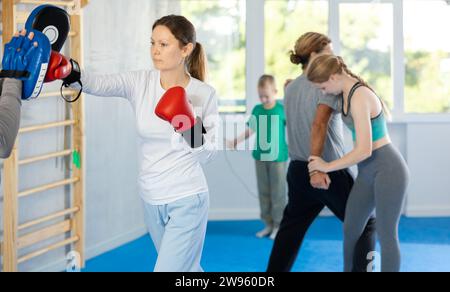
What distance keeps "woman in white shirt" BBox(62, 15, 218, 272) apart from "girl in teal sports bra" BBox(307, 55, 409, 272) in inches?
23.3

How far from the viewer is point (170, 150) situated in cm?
261

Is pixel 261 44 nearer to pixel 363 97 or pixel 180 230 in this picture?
pixel 363 97

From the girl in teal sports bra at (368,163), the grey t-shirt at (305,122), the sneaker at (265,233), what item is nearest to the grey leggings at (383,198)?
the girl in teal sports bra at (368,163)

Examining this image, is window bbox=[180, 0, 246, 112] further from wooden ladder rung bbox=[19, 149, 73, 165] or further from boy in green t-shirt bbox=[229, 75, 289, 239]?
wooden ladder rung bbox=[19, 149, 73, 165]

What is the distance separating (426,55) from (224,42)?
1.46m

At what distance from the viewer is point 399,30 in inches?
233

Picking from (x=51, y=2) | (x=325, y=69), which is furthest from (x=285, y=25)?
(x=325, y=69)

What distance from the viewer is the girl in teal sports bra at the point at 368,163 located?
3.02 metres

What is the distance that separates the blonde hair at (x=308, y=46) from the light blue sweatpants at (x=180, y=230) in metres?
0.95

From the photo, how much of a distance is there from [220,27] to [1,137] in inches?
163

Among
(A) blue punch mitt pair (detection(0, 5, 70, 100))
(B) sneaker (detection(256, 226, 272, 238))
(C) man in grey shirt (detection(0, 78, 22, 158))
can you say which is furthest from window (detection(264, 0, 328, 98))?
(C) man in grey shirt (detection(0, 78, 22, 158))

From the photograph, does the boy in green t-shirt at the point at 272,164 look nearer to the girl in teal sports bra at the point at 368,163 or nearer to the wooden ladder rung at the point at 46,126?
the wooden ladder rung at the point at 46,126
